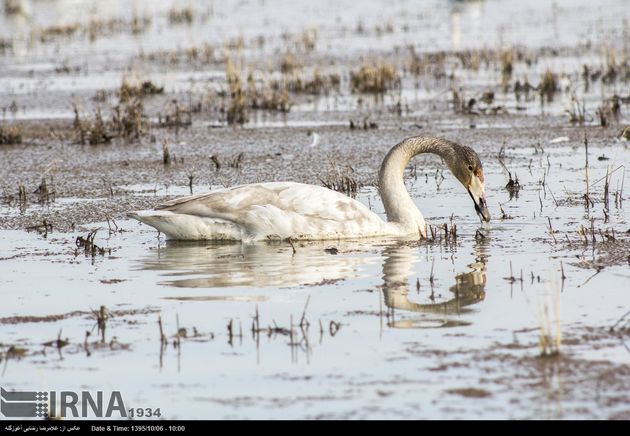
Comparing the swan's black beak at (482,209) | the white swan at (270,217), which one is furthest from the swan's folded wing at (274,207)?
the swan's black beak at (482,209)

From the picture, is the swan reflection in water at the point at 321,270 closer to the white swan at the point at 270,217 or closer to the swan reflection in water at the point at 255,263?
the swan reflection in water at the point at 255,263

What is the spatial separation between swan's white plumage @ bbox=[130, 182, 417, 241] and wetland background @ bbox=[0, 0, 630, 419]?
0.15m

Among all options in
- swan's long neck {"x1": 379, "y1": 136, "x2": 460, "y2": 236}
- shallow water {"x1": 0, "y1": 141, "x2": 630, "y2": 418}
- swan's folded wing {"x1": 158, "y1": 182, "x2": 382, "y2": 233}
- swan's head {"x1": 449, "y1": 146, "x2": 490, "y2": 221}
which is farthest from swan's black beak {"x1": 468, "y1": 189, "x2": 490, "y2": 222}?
swan's folded wing {"x1": 158, "y1": 182, "x2": 382, "y2": 233}

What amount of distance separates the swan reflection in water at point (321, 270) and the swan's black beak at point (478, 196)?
0.86 m

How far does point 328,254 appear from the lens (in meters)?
9.37

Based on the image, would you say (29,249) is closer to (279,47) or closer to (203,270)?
(203,270)

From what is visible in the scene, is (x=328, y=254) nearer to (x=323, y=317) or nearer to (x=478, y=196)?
(x=478, y=196)

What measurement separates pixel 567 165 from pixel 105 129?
228 inches

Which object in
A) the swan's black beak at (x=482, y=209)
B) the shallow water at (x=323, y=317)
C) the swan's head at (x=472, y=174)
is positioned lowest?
the shallow water at (x=323, y=317)

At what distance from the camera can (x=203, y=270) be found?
883 centimetres

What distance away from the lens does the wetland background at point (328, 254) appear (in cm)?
602

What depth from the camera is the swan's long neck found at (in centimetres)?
1012

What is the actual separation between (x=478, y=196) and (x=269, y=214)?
5.76ft

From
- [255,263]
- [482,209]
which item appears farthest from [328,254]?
[482,209]
